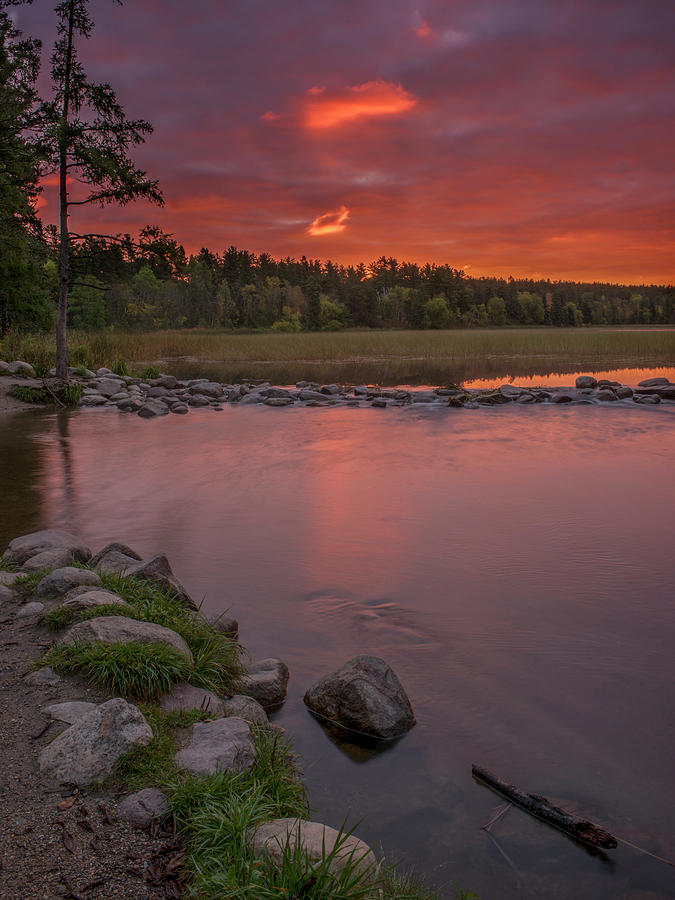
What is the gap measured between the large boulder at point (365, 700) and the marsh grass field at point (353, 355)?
21836 mm

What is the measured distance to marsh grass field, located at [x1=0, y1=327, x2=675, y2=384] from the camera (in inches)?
1154

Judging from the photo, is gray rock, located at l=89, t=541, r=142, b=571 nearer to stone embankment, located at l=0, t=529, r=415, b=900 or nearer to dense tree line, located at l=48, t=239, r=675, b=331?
stone embankment, located at l=0, t=529, r=415, b=900

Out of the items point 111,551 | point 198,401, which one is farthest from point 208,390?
point 111,551

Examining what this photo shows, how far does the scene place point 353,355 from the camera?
1646 inches

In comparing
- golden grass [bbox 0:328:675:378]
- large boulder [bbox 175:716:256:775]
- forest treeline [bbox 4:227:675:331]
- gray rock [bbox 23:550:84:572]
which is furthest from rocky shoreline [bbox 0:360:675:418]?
forest treeline [bbox 4:227:675:331]

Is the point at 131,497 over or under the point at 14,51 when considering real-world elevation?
under

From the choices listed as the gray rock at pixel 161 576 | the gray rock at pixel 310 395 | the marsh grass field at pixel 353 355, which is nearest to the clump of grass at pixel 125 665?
the gray rock at pixel 161 576

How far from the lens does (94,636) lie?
13.5 feet

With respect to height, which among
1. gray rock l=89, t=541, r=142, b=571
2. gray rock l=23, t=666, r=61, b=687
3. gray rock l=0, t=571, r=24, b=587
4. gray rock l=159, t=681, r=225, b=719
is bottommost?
gray rock l=159, t=681, r=225, b=719

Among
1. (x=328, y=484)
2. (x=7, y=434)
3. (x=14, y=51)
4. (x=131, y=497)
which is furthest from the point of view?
(x=14, y=51)

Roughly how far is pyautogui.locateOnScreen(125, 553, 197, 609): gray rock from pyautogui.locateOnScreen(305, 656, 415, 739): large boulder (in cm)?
166

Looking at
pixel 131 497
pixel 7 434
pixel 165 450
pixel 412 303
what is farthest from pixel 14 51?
pixel 412 303

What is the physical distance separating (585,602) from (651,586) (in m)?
0.94

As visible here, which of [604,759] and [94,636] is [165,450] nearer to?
[94,636]
